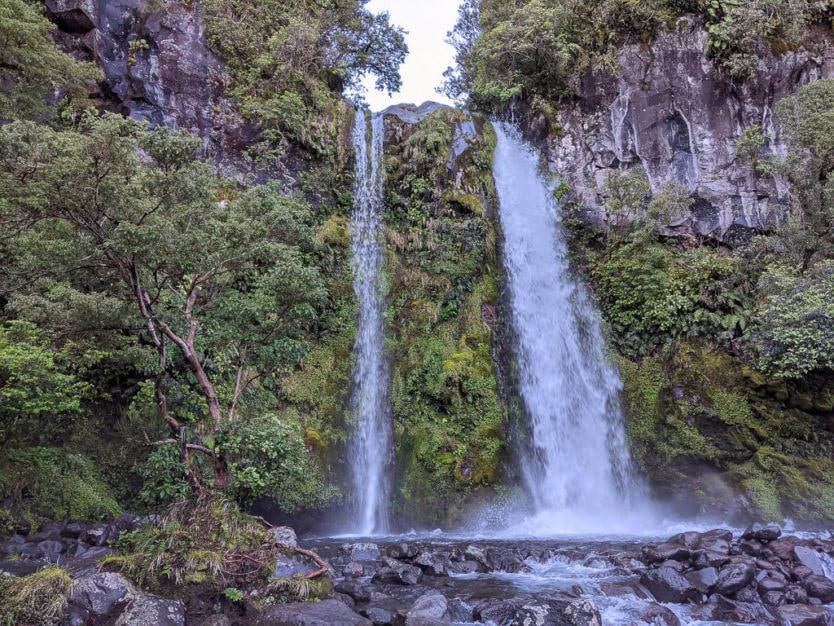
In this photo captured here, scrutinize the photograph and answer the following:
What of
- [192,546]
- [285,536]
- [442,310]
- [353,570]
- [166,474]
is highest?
[442,310]

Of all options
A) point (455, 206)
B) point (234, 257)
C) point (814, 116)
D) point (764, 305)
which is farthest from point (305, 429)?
point (814, 116)

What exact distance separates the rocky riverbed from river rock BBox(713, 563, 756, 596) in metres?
0.01

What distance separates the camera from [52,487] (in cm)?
828

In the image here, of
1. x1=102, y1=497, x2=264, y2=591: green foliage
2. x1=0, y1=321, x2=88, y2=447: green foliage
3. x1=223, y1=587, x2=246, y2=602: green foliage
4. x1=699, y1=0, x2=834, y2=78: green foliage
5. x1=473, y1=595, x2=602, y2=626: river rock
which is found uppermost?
x1=699, y1=0, x2=834, y2=78: green foliage

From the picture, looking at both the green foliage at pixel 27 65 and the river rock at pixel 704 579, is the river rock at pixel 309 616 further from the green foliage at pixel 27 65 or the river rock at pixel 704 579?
the green foliage at pixel 27 65

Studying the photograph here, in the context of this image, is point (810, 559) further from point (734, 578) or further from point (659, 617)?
point (659, 617)

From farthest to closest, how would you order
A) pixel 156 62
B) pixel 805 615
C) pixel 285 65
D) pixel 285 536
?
pixel 285 65 < pixel 156 62 < pixel 285 536 < pixel 805 615

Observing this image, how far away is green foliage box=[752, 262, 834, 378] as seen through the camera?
9.61m

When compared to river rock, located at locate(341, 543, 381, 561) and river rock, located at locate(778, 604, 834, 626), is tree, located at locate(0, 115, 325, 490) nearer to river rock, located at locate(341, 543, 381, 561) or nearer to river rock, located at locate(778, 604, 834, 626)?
river rock, located at locate(341, 543, 381, 561)

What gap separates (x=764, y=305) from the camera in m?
11.1

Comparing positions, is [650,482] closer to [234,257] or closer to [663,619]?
[663,619]

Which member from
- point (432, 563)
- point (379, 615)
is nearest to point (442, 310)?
point (432, 563)

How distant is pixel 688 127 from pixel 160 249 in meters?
14.9

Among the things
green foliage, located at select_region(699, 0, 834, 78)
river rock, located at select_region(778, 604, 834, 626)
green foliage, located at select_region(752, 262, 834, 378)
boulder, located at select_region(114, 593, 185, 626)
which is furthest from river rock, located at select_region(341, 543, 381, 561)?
green foliage, located at select_region(699, 0, 834, 78)
